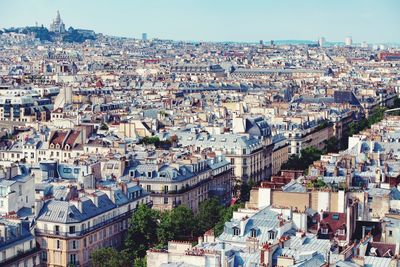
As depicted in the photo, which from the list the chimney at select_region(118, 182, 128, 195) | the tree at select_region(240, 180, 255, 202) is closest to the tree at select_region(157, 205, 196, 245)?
the chimney at select_region(118, 182, 128, 195)

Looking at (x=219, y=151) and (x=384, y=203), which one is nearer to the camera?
(x=384, y=203)

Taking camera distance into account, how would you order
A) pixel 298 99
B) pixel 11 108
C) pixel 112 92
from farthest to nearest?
pixel 112 92 → pixel 298 99 → pixel 11 108

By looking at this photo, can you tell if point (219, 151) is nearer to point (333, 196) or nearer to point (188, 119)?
point (188, 119)

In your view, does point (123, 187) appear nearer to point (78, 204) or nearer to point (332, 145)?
point (78, 204)

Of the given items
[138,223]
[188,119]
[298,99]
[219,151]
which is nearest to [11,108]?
[188,119]

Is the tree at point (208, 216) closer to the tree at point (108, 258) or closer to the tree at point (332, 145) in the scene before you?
the tree at point (108, 258)

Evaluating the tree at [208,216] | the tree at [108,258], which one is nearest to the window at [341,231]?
the tree at [108,258]

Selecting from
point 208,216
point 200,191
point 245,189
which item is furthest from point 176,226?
point 245,189
